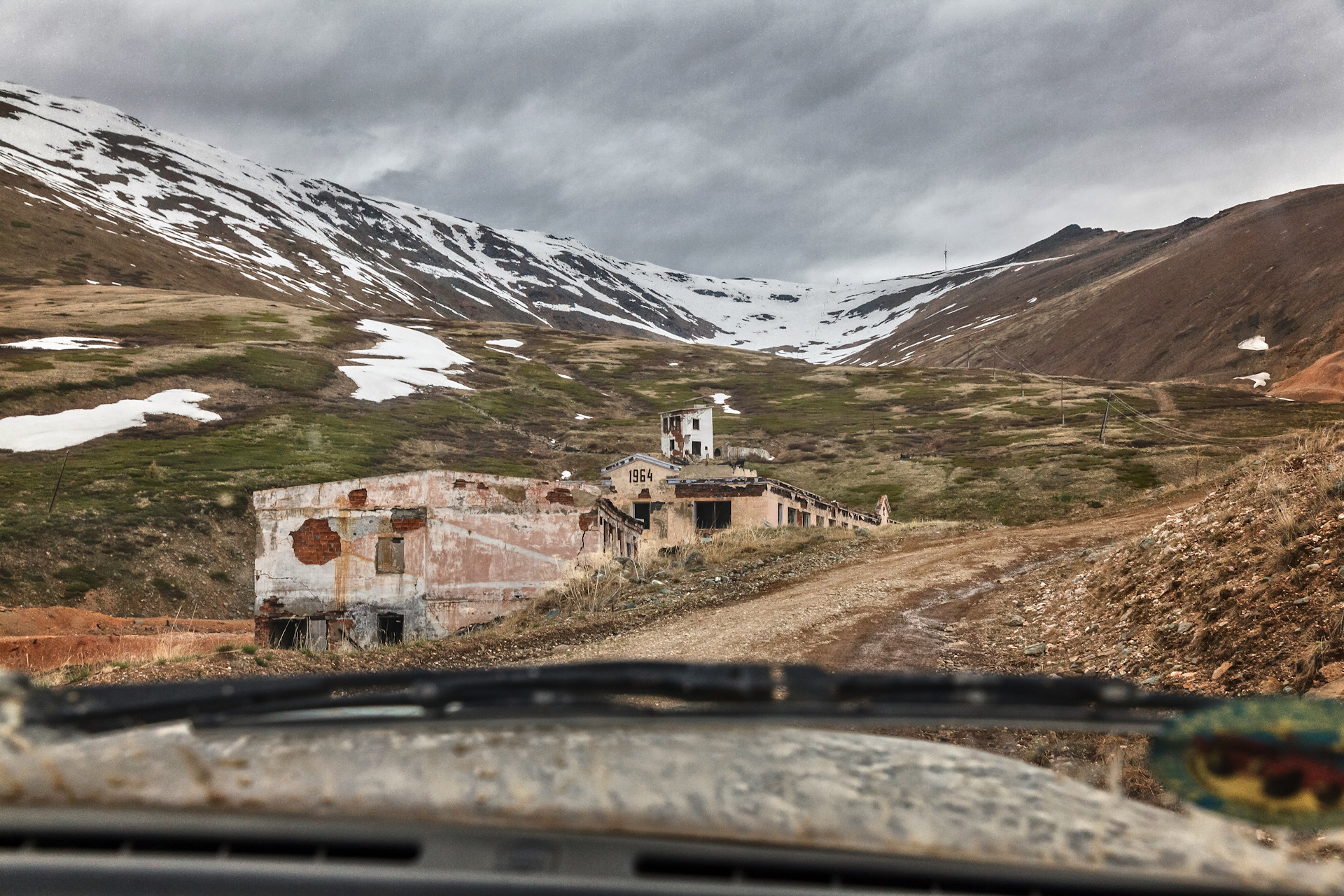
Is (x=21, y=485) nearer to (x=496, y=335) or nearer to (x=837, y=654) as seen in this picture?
(x=837, y=654)

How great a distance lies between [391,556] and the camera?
70.1ft

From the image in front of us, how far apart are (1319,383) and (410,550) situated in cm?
8739

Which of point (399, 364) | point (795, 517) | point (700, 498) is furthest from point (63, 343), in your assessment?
point (795, 517)

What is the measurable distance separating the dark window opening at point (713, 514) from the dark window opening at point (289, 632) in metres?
23.5

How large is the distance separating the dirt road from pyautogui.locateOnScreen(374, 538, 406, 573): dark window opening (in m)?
7.88

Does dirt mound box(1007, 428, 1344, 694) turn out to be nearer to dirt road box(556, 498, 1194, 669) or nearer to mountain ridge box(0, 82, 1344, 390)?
dirt road box(556, 498, 1194, 669)

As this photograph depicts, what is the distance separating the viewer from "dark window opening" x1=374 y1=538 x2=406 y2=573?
21.2 m

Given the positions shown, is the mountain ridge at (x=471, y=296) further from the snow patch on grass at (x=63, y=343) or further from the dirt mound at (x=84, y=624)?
the dirt mound at (x=84, y=624)

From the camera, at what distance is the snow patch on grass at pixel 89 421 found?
46.6 m

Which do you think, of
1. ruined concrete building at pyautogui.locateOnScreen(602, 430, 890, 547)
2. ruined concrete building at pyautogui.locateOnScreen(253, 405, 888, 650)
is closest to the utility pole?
ruined concrete building at pyautogui.locateOnScreen(253, 405, 888, 650)

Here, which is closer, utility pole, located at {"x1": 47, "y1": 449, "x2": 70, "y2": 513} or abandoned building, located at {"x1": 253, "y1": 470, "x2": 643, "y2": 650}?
abandoned building, located at {"x1": 253, "y1": 470, "x2": 643, "y2": 650}

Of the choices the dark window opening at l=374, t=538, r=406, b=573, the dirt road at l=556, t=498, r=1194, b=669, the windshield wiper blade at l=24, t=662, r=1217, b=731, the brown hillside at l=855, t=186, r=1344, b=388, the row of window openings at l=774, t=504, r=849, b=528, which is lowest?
the dirt road at l=556, t=498, r=1194, b=669

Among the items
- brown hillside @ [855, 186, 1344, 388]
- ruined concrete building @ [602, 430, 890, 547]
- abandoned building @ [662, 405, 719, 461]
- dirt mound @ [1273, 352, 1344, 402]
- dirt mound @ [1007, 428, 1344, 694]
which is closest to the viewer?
dirt mound @ [1007, 428, 1344, 694]

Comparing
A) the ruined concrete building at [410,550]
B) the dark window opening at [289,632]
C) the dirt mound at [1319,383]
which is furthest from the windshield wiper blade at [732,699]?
the dirt mound at [1319,383]
